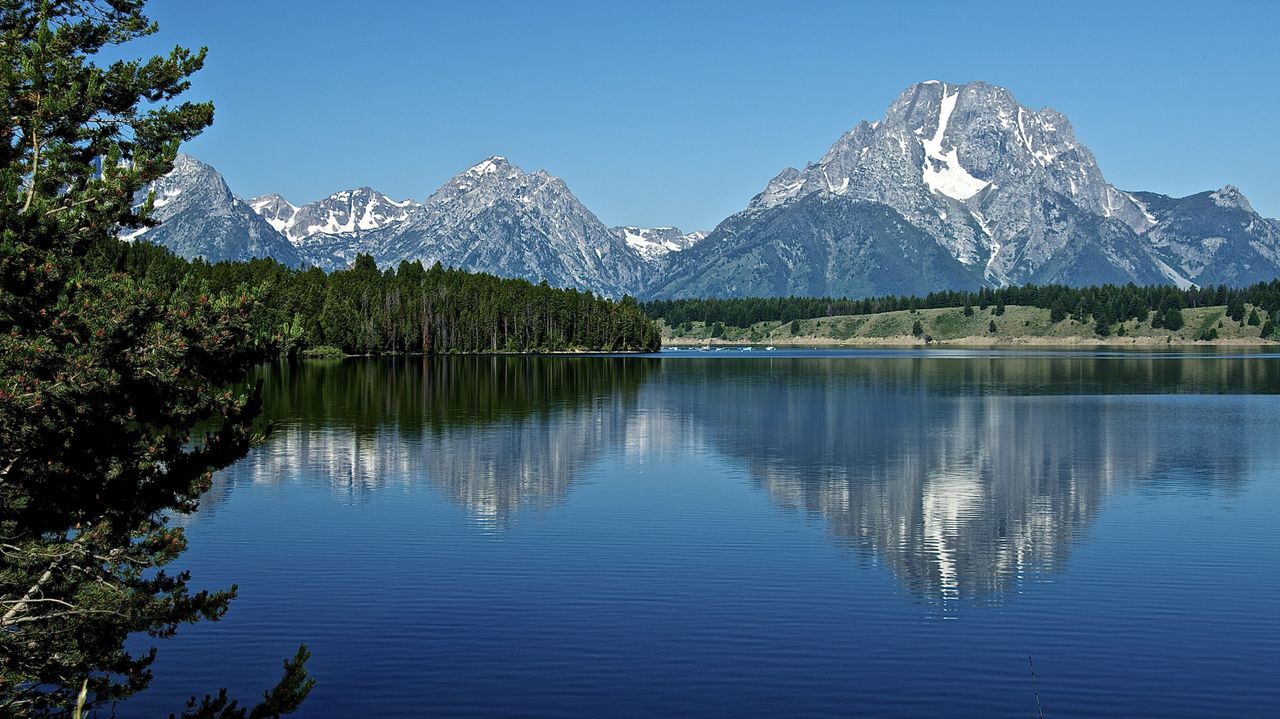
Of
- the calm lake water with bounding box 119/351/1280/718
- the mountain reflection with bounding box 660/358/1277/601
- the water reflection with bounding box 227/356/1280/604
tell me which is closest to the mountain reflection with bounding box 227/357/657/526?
the water reflection with bounding box 227/356/1280/604

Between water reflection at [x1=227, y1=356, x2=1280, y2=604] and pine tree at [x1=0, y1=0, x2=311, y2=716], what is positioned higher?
pine tree at [x1=0, y1=0, x2=311, y2=716]

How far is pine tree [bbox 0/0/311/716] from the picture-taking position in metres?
19.7

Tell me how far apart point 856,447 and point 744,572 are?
39386mm

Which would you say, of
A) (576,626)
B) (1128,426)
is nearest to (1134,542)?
(576,626)

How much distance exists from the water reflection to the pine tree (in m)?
22.3

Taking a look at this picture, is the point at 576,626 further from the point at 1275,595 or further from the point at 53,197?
the point at 1275,595

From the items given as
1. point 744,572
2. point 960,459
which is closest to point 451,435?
point 960,459

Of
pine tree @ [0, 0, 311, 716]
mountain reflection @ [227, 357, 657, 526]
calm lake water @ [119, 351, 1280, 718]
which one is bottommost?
calm lake water @ [119, 351, 1280, 718]

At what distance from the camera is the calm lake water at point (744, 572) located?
26.0 meters

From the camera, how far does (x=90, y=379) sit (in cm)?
1934

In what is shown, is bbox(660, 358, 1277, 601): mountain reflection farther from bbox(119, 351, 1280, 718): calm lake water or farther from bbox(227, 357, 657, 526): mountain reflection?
bbox(227, 357, 657, 526): mountain reflection

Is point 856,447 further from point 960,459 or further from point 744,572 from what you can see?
point 744,572

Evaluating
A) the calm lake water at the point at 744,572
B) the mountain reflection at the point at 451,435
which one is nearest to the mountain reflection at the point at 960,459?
the calm lake water at the point at 744,572

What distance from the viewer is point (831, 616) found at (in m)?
32.0
